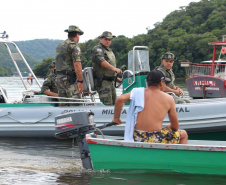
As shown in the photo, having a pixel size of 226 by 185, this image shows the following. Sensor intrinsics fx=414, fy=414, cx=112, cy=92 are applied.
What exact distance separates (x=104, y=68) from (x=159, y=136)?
9.63 ft

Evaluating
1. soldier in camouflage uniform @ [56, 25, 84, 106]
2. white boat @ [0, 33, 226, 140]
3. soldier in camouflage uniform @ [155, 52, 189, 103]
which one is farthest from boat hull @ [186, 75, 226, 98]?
soldier in camouflage uniform @ [56, 25, 84, 106]

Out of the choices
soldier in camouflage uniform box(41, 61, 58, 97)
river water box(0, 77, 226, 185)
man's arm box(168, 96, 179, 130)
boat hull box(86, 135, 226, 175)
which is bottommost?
river water box(0, 77, 226, 185)

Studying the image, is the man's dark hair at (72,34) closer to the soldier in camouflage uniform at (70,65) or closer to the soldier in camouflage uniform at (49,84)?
the soldier in camouflage uniform at (70,65)

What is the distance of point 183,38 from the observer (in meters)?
77.5

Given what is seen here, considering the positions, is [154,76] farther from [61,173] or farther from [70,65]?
[70,65]

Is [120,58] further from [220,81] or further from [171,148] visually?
[171,148]

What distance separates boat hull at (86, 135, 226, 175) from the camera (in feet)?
17.1

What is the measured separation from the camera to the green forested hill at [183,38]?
7012cm

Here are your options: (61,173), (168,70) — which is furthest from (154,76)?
(168,70)

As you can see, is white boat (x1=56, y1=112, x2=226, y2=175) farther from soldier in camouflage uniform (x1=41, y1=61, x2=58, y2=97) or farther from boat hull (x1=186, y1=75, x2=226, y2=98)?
boat hull (x1=186, y1=75, x2=226, y2=98)

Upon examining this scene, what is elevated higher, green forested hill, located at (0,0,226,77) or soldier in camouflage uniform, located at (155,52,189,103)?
green forested hill, located at (0,0,226,77)

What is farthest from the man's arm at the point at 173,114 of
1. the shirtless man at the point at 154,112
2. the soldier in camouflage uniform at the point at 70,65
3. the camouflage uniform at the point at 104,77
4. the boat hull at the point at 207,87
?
the boat hull at the point at 207,87

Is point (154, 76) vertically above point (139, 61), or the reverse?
point (139, 61)

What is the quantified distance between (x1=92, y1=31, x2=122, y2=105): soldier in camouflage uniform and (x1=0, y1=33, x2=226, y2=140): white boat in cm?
16
